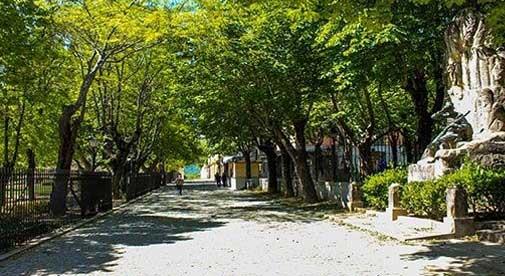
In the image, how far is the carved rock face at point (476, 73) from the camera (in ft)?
52.0

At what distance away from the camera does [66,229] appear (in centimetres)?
1712

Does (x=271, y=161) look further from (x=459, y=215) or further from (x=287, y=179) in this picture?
(x=459, y=215)

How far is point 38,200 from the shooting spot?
16.2 meters

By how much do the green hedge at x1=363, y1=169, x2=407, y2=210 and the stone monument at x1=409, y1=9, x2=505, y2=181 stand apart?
1890 mm

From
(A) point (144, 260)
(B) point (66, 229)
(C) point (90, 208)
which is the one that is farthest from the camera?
(C) point (90, 208)

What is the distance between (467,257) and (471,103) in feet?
23.2

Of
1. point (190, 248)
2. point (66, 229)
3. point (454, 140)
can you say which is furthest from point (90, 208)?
point (454, 140)

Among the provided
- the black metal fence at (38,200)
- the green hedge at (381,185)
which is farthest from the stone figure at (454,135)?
the black metal fence at (38,200)

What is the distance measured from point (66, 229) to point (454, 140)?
1112 centimetres

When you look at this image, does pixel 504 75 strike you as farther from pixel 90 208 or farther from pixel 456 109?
pixel 90 208

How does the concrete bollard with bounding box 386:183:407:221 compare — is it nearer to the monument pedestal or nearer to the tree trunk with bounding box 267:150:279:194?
the monument pedestal

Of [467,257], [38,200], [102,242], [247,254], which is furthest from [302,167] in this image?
[467,257]

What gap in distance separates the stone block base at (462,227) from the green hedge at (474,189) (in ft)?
2.48

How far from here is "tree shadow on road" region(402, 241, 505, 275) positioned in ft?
30.0
